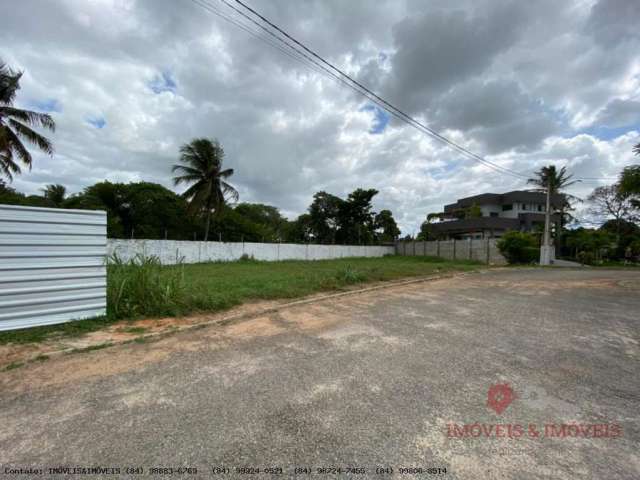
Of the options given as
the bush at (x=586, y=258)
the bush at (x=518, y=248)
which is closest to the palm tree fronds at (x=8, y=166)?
the bush at (x=518, y=248)

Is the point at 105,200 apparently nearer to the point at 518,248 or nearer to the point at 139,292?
the point at 139,292

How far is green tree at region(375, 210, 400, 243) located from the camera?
3288cm

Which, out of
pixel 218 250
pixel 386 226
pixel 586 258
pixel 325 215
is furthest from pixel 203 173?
pixel 586 258

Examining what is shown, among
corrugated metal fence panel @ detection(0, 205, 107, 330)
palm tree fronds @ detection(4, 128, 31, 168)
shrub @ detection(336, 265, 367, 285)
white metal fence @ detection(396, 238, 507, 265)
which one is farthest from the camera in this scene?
white metal fence @ detection(396, 238, 507, 265)

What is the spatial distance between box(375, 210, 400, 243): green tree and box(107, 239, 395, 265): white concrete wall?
6727 millimetres

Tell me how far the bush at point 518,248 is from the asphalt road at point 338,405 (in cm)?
1845

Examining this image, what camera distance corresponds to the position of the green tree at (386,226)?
3288cm

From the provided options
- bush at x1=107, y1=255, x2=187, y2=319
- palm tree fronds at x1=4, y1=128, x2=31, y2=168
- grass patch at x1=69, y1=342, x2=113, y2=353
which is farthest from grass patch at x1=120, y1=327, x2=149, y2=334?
palm tree fronds at x1=4, y1=128, x2=31, y2=168

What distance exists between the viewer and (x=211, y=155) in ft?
64.1

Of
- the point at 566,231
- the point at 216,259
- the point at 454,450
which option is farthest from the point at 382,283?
the point at 566,231

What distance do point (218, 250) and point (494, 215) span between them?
32.0 meters

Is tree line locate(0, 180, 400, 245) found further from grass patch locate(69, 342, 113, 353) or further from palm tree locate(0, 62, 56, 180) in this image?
grass patch locate(69, 342, 113, 353)

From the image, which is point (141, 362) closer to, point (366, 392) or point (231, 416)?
point (231, 416)

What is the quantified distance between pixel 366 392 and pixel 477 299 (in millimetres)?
5451
